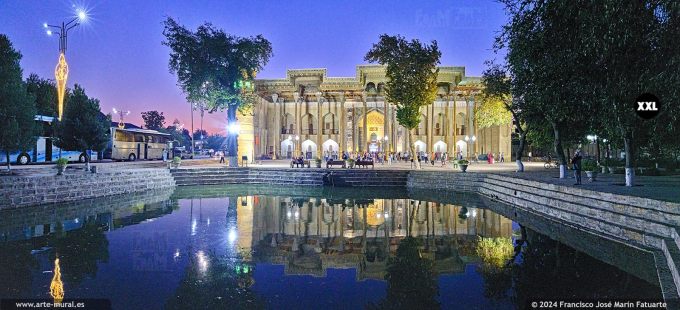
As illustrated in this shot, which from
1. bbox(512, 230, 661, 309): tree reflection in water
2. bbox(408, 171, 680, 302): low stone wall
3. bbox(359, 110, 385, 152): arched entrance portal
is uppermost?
bbox(359, 110, 385, 152): arched entrance portal

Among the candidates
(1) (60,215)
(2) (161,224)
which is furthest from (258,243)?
(1) (60,215)

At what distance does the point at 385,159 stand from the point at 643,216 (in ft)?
99.7

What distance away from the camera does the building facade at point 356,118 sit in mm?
35344

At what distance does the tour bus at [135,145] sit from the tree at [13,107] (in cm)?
1450

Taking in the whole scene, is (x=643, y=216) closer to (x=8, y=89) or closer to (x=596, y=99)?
(x=596, y=99)

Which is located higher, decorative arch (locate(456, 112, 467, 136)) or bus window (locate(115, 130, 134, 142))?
decorative arch (locate(456, 112, 467, 136))

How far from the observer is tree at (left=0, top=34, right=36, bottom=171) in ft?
49.8

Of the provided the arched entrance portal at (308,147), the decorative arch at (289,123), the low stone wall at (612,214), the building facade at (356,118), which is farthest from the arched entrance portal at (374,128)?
the low stone wall at (612,214)

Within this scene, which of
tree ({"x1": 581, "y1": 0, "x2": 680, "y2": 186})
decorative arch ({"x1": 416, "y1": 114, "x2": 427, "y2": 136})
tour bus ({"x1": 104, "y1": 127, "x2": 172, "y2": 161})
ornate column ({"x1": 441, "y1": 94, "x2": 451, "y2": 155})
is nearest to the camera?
tree ({"x1": 581, "y1": 0, "x2": 680, "y2": 186})

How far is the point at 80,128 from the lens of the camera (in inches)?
764

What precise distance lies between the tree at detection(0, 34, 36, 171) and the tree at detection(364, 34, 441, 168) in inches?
707

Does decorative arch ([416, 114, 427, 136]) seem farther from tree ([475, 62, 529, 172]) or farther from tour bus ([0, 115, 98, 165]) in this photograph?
tour bus ([0, 115, 98, 165])

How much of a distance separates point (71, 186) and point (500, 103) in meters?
23.3

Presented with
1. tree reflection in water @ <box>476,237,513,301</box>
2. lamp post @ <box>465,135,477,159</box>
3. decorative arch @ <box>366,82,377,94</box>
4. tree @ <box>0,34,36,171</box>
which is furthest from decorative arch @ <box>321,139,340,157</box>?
tree reflection in water @ <box>476,237,513,301</box>
